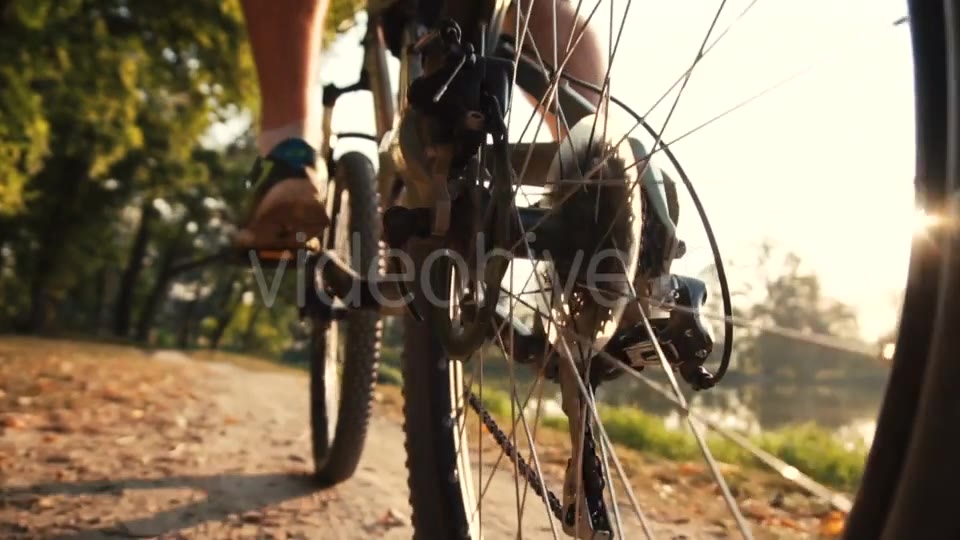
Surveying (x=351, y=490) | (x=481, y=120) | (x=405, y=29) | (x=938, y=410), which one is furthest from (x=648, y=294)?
(x=351, y=490)

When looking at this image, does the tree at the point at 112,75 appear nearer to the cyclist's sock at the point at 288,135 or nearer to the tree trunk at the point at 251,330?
the cyclist's sock at the point at 288,135

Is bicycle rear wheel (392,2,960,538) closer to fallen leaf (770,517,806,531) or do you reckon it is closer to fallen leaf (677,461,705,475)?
fallen leaf (770,517,806,531)

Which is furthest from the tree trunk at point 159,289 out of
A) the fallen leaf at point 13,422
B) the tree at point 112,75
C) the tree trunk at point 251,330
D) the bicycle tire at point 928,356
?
the bicycle tire at point 928,356

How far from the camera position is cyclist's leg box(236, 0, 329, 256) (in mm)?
1422

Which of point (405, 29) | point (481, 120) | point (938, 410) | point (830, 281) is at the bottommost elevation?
point (938, 410)

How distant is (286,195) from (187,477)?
110 centimetres

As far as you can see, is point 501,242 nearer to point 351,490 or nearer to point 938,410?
point 938,410

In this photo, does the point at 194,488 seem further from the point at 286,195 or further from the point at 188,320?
the point at 188,320

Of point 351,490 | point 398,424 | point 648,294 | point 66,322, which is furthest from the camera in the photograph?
point 66,322

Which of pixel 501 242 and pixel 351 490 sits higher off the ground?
pixel 501 242

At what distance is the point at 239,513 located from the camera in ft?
6.15

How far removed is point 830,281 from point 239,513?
140cm

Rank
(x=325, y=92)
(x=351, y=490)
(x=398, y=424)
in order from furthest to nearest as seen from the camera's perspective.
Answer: (x=398, y=424)
(x=351, y=490)
(x=325, y=92)

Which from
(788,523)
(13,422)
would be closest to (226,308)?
(13,422)
